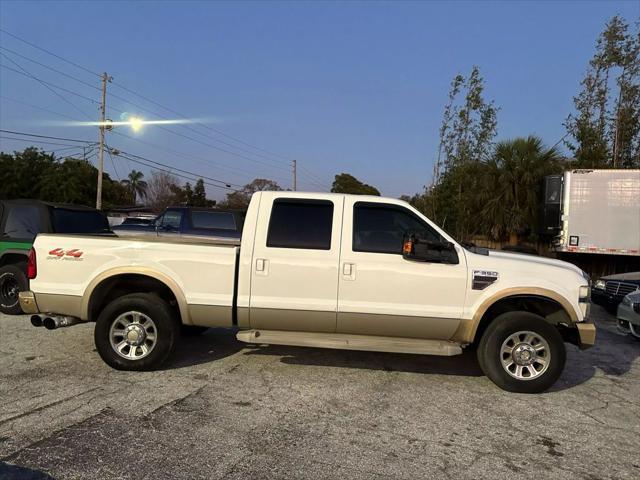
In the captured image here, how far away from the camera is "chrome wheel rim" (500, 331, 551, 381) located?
4910 millimetres

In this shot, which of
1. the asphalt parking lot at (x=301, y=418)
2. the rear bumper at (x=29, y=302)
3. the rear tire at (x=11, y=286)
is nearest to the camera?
the asphalt parking lot at (x=301, y=418)

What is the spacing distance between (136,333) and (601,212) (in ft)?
41.4

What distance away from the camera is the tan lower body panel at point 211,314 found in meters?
5.13

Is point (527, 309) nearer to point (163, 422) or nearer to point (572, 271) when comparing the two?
point (572, 271)

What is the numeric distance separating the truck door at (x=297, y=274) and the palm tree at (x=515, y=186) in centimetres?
1370

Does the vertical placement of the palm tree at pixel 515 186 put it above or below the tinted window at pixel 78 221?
above

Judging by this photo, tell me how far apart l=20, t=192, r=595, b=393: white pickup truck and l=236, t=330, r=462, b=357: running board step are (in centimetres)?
2

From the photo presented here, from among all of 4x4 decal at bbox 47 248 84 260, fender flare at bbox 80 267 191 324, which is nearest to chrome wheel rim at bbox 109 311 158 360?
fender flare at bbox 80 267 191 324

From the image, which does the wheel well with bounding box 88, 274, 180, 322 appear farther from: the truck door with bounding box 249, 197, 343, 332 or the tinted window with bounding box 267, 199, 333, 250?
the tinted window with bounding box 267, 199, 333, 250

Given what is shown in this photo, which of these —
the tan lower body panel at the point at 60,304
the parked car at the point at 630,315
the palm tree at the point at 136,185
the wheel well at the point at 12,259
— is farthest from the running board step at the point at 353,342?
the palm tree at the point at 136,185

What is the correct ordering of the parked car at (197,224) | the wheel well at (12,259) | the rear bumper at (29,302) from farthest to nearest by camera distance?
the parked car at (197,224) → the wheel well at (12,259) → the rear bumper at (29,302)

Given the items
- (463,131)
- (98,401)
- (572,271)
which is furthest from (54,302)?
(463,131)

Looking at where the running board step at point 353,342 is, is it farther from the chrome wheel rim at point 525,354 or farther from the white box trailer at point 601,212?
the white box trailer at point 601,212

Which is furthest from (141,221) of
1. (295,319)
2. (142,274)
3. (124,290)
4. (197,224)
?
(295,319)
